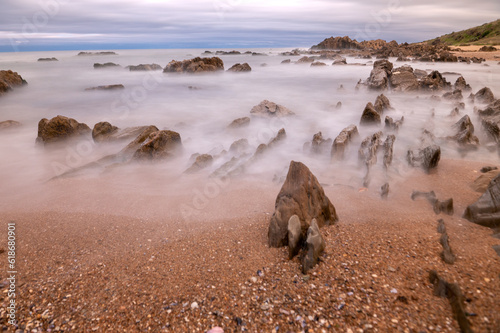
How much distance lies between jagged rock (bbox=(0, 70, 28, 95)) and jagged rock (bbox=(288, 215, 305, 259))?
24.0 m

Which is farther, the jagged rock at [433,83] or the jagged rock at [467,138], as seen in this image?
the jagged rock at [433,83]

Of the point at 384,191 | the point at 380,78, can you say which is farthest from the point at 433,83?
the point at 384,191

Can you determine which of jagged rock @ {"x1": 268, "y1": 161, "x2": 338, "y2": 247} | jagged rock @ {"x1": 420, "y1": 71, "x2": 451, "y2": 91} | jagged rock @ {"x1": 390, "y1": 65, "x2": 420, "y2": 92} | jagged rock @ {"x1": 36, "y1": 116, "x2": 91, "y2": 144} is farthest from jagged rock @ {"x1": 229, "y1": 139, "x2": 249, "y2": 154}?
jagged rock @ {"x1": 420, "y1": 71, "x2": 451, "y2": 91}

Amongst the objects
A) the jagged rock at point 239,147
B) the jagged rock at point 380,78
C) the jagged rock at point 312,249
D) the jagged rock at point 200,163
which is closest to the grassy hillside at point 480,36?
the jagged rock at point 380,78

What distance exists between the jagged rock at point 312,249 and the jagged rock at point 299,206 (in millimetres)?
321

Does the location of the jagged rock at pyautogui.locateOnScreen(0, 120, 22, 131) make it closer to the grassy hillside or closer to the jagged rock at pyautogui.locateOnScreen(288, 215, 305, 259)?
the jagged rock at pyautogui.locateOnScreen(288, 215, 305, 259)

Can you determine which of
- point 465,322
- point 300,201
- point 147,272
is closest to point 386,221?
point 300,201

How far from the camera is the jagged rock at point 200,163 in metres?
6.82

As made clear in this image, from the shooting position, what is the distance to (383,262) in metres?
3.21

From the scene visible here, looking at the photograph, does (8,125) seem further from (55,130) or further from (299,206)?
(299,206)

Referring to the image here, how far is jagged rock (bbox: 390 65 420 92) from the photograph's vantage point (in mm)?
16562

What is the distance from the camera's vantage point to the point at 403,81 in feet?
56.1

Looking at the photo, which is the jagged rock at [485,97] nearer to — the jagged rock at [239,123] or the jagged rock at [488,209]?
the jagged rock at [239,123]

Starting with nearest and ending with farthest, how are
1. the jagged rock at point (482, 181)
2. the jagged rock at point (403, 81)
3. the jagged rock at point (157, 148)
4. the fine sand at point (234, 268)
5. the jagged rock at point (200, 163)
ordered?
the fine sand at point (234, 268) → the jagged rock at point (482, 181) → the jagged rock at point (200, 163) → the jagged rock at point (157, 148) → the jagged rock at point (403, 81)
